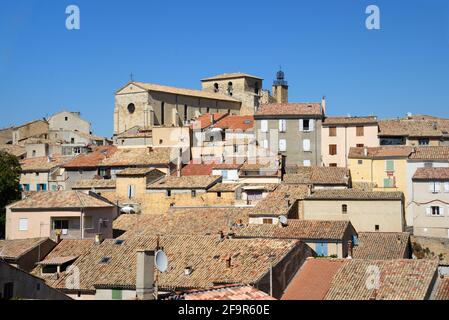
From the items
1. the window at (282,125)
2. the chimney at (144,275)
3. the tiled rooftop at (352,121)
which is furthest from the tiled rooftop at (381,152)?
the chimney at (144,275)

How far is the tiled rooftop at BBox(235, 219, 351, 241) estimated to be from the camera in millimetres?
31436

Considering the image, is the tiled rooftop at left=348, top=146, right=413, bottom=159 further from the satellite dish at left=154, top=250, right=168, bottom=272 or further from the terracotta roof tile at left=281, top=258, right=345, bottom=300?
the satellite dish at left=154, top=250, right=168, bottom=272

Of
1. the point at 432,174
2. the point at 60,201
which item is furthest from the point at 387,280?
the point at 432,174

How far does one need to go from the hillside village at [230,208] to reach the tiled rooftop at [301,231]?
99mm

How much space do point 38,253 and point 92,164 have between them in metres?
26.4

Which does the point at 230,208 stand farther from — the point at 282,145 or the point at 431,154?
the point at 431,154

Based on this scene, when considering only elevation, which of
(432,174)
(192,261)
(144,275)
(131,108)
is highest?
(131,108)

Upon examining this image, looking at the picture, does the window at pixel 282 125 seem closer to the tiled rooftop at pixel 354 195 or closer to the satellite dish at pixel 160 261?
the tiled rooftop at pixel 354 195

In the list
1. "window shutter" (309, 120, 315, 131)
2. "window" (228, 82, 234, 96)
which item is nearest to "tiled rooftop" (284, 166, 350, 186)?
"window shutter" (309, 120, 315, 131)

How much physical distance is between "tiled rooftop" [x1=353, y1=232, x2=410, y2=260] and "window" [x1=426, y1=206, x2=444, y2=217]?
6.78 m

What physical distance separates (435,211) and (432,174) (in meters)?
2.39

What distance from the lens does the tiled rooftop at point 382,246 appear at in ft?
108

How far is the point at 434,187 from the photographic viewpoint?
4319 centimetres
